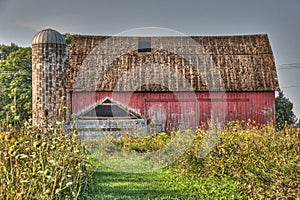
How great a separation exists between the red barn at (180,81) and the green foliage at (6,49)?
19406 mm

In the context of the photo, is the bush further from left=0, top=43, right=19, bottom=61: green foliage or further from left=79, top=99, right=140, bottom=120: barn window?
left=0, top=43, right=19, bottom=61: green foliage

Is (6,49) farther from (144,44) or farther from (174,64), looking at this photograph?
(174,64)

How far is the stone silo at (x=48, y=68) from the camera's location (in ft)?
93.7

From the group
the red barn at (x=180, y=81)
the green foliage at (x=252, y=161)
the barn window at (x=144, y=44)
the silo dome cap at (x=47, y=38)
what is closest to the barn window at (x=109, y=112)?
the red barn at (x=180, y=81)

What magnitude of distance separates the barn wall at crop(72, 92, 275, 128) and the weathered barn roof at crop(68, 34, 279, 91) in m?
0.38

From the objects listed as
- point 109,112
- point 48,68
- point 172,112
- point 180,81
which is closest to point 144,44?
point 180,81

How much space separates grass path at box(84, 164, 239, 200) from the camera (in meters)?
9.41

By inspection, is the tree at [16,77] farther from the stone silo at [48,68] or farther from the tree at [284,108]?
the tree at [284,108]

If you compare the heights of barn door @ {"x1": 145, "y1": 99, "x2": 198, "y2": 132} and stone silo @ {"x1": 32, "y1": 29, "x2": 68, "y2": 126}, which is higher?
stone silo @ {"x1": 32, "y1": 29, "x2": 68, "y2": 126}

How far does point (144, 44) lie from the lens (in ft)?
101

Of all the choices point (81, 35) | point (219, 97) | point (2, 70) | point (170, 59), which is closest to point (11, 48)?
point (2, 70)

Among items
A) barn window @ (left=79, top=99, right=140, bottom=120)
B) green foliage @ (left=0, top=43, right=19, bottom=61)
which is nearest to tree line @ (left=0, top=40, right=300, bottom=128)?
green foliage @ (left=0, top=43, right=19, bottom=61)

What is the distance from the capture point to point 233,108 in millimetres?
27312

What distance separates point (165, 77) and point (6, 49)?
78.2ft
